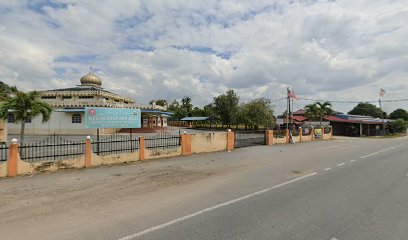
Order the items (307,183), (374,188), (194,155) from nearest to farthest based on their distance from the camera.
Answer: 1. (374,188)
2. (307,183)
3. (194,155)

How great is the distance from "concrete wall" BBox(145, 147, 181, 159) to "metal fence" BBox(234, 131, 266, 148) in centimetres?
593

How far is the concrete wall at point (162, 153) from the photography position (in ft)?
47.2

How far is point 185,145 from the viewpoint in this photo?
53.7 feet

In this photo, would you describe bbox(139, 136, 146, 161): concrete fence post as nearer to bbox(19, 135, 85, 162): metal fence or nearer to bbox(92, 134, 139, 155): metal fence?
bbox(92, 134, 139, 155): metal fence

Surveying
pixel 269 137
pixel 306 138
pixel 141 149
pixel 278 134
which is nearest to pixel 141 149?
pixel 141 149

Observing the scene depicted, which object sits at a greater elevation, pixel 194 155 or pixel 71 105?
pixel 71 105

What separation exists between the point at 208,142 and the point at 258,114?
1164 inches

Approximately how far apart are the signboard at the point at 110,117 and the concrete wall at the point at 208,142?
11.9ft

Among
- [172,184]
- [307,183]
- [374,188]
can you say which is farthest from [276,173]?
[172,184]

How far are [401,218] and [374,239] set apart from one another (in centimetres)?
149

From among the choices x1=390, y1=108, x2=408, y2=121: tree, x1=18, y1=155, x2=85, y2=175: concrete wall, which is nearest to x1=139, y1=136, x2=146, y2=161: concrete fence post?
x1=18, y1=155, x2=85, y2=175: concrete wall

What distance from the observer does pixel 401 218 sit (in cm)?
548

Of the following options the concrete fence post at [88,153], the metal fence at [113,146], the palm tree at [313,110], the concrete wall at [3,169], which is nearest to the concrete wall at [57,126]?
the metal fence at [113,146]

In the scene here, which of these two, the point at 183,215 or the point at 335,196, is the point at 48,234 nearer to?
the point at 183,215
